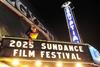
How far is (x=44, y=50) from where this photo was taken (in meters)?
7.45

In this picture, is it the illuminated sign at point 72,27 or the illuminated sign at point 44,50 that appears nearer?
the illuminated sign at point 44,50

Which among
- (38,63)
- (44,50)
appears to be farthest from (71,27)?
(38,63)

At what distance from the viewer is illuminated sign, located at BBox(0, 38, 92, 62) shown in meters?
7.09

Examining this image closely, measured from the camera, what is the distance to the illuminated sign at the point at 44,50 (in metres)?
7.09

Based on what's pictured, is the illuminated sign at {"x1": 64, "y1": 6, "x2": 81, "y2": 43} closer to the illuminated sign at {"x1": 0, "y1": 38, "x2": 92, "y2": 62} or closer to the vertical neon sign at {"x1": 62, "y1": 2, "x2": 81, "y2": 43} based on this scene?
the vertical neon sign at {"x1": 62, "y1": 2, "x2": 81, "y2": 43}

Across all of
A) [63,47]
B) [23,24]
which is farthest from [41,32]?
[63,47]

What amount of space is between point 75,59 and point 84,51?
0.63 m

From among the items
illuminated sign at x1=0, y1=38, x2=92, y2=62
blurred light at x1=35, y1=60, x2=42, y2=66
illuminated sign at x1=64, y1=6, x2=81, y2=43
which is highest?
illuminated sign at x1=64, y1=6, x2=81, y2=43

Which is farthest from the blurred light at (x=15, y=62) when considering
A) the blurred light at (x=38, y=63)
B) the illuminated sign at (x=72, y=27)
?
the illuminated sign at (x=72, y=27)

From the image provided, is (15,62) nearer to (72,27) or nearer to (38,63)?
(38,63)

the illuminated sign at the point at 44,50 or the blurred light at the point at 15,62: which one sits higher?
the illuminated sign at the point at 44,50

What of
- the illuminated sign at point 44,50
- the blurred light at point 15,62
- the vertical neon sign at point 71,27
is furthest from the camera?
the vertical neon sign at point 71,27

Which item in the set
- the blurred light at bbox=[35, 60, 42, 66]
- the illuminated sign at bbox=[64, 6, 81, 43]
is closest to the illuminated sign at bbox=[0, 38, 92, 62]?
the blurred light at bbox=[35, 60, 42, 66]

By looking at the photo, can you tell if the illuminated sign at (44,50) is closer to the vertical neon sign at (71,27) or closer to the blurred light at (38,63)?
the blurred light at (38,63)
